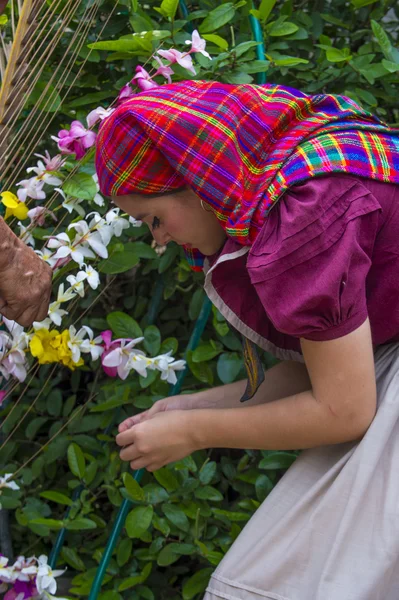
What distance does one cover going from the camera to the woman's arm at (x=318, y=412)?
1.03 metres

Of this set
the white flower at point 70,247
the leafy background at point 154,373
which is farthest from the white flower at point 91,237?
the leafy background at point 154,373

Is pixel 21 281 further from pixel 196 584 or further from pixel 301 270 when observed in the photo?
pixel 196 584

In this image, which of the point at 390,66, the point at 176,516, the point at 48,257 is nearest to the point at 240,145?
the point at 48,257

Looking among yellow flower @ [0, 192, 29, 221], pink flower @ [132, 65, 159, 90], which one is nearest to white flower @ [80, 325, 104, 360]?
yellow flower @ [0, 192, 29, 221]

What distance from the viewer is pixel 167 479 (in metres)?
1.71

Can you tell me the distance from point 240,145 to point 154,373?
0.78 meters

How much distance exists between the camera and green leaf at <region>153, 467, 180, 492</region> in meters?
1.70

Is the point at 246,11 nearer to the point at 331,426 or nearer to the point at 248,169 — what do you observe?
the point at 248,169

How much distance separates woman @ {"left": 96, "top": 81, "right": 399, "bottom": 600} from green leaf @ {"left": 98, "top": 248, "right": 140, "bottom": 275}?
45 cm

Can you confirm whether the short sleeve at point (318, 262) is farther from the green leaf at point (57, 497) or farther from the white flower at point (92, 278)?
the green leaf at point (57, 497)

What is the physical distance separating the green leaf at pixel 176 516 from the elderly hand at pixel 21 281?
64cm

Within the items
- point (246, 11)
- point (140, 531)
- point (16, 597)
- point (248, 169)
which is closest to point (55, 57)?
point (246, 11)

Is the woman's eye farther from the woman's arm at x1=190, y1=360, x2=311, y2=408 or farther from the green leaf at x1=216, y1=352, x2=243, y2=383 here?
the green leaf at x1=216, y1=352, x2=243, y2=383

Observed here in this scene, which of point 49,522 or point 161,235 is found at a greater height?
point 161,235
